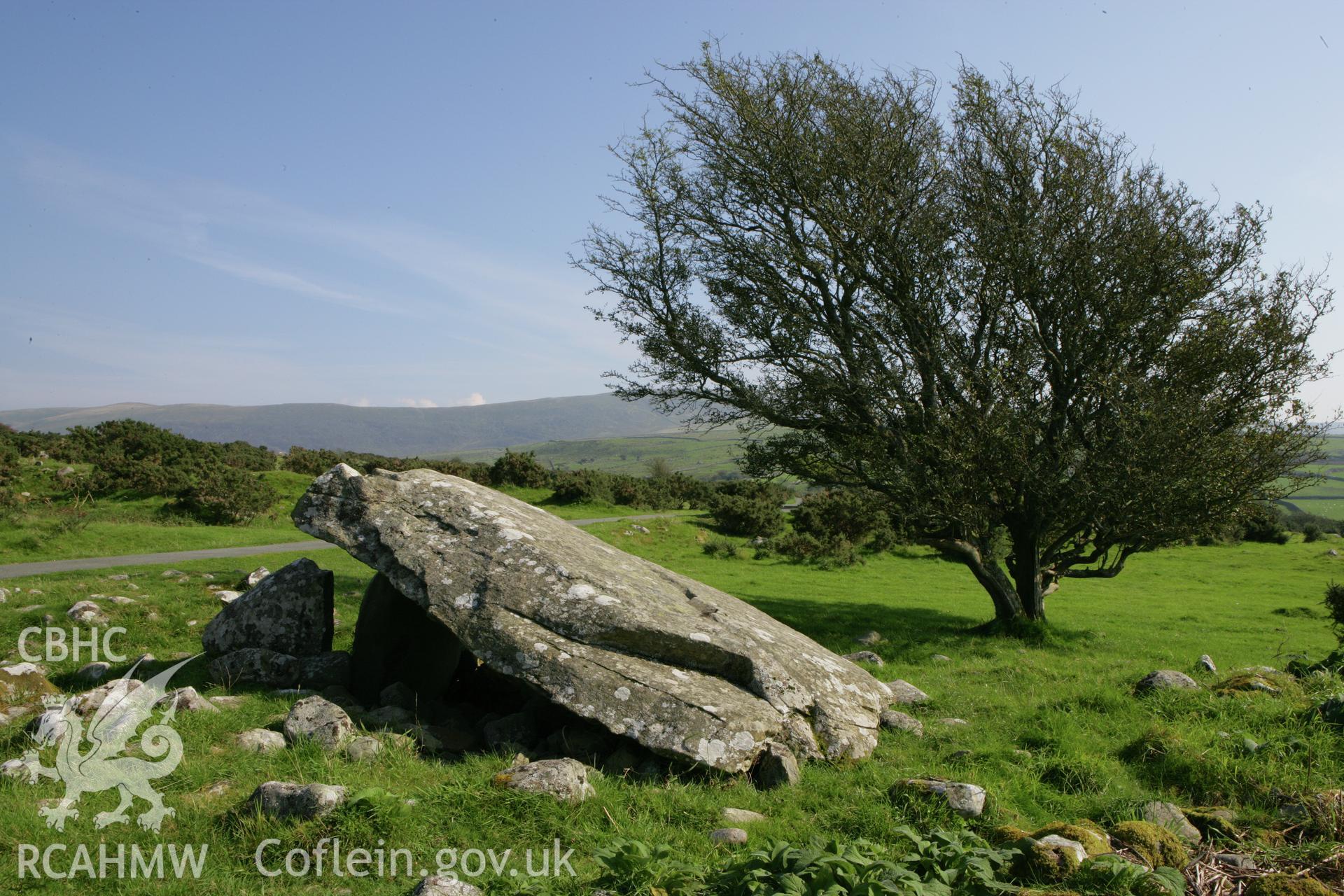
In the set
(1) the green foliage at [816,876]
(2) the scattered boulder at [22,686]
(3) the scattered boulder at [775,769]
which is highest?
(1) the green foliage at [816,876]

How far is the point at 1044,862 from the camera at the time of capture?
16.9ft

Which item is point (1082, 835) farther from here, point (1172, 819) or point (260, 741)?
point (260, 741)

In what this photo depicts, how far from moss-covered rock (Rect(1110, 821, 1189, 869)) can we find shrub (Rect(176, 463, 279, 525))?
29.7m

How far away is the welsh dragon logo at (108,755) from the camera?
6078 mm

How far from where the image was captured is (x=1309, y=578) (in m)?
30.4

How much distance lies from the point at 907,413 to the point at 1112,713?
8704 mm

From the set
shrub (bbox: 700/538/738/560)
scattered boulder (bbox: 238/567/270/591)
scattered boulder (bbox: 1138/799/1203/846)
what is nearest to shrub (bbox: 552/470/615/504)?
shrub (bbox: 700/538/738/560)

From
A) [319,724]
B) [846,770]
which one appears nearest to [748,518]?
[846,770]

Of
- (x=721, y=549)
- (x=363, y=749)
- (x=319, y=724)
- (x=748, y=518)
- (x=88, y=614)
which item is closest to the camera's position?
(x=363, y=749)

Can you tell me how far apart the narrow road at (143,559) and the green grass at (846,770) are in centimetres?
257

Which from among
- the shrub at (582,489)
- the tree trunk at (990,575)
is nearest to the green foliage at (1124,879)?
the tree trunk at (990,575)

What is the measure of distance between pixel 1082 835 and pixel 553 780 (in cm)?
401

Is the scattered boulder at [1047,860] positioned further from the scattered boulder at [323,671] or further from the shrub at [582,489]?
the shrub at [582,489]

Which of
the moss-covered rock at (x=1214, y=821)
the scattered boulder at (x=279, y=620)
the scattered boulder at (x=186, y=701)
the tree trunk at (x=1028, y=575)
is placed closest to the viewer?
the moss-covered rock at (x=1214, y=821)
